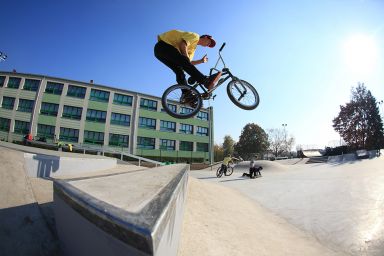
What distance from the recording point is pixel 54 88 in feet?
125

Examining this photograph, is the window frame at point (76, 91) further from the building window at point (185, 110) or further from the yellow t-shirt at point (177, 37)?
the yellow t-shirt at point (177, 37)

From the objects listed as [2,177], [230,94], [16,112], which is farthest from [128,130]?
[2,177]

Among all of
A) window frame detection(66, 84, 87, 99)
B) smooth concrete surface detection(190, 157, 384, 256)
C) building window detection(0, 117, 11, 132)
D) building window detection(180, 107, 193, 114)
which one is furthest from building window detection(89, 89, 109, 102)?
building window detection(180, 107, 193, 114)

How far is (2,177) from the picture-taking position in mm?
3521

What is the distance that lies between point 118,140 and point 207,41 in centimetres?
3504

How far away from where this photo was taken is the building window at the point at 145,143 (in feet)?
133

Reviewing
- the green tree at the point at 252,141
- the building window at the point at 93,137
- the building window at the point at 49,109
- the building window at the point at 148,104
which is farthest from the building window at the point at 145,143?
the green tree at the point at 252,141

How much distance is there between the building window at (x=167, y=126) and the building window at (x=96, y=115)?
9.05 meters

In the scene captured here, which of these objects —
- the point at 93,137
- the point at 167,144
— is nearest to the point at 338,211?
the point at 93,137

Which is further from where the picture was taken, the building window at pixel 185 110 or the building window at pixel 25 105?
the building window at pixel 25 105

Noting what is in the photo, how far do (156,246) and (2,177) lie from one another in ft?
11.0

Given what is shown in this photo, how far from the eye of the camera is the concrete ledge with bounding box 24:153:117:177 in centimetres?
629

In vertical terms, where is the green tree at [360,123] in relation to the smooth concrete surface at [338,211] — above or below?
above

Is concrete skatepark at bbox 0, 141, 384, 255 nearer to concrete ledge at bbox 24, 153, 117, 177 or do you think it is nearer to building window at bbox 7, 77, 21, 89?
concrete ledge at bbox 24, 153, 117, 177
